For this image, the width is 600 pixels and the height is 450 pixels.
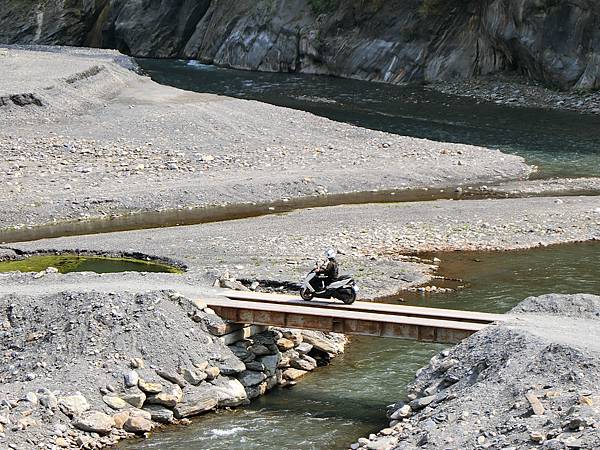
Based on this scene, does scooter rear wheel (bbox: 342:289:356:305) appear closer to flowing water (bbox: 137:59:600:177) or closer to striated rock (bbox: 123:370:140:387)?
striated rock (bbox: 123:370:140:387)

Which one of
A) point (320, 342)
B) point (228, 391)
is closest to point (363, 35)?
point (320, 342)

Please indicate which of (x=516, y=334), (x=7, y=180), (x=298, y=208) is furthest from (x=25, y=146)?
(x=516, y=334)

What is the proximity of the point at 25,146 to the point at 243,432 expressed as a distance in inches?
1203

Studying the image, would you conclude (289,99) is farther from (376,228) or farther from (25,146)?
(376,228)

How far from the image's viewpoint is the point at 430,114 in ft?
206

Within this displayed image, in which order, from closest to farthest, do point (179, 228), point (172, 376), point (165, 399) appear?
point (165, 399) < point (172, 376) < point (179, 228)

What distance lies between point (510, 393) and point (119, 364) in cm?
767

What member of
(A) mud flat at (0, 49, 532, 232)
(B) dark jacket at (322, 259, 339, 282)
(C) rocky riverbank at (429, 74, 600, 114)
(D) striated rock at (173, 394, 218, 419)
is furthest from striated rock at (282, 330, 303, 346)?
(C) rocky riverbank at (429, 74, 600, 114)

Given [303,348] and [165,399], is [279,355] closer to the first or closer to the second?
[303,348]

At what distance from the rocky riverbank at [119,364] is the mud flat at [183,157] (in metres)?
16.9

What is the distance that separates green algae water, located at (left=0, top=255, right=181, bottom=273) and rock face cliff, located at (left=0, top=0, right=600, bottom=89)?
138 feet

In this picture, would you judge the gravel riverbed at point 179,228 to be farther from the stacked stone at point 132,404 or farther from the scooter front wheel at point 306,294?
the scooter front wheel at point 306,294

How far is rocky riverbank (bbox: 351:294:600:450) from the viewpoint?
55.3 feet

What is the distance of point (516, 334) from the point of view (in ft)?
65.7
